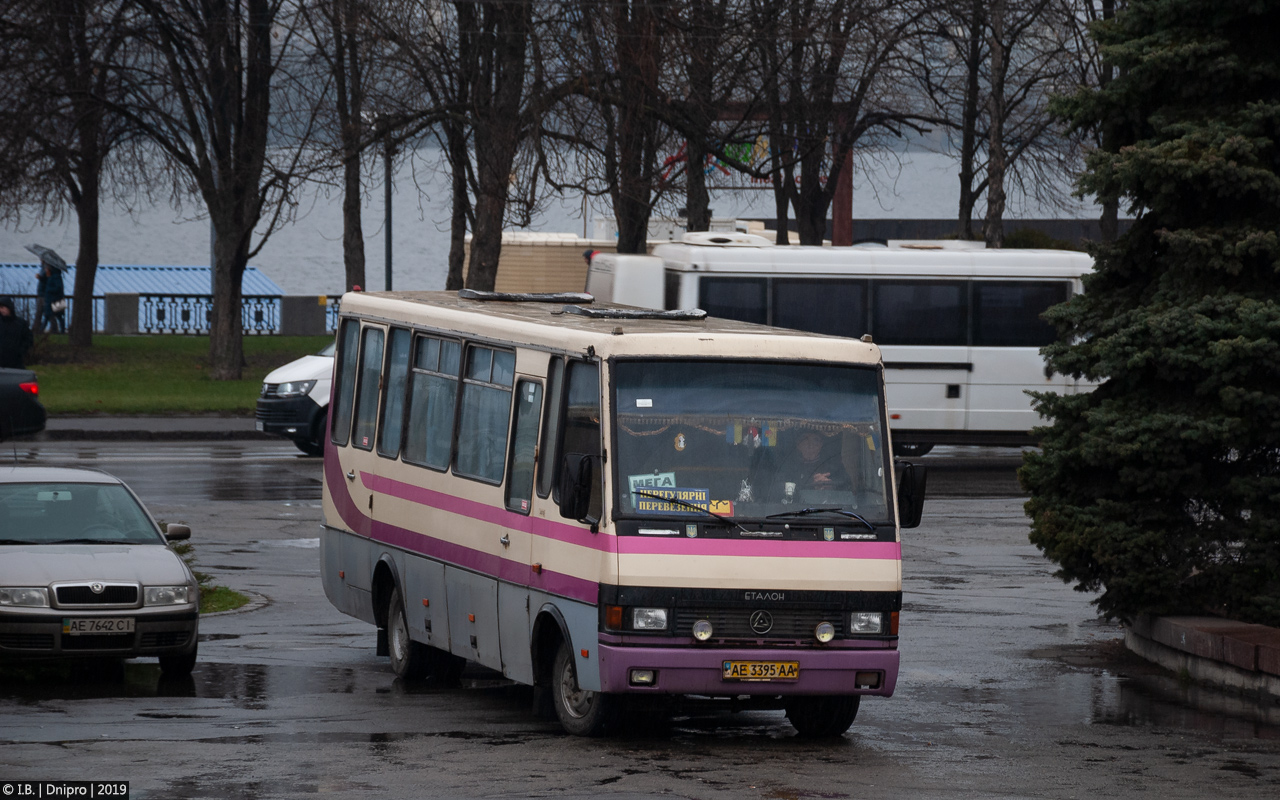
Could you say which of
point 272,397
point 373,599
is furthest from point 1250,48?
point 272,397

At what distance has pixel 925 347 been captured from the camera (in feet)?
87.3

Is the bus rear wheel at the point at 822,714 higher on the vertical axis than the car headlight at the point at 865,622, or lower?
lower

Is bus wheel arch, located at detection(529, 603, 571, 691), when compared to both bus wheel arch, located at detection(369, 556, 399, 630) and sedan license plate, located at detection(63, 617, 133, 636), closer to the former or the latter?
bus wheel arch, located at detection(369, 556, 399, 630)

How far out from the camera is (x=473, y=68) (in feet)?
108

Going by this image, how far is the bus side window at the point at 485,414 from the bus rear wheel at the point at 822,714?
2.22m

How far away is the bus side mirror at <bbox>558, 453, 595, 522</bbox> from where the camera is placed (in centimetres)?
965

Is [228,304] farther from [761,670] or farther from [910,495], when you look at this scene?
[761,670]

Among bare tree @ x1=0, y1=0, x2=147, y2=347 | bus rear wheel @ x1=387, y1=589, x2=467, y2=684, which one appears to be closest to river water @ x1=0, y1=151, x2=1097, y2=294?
bare tree @ x1=0, y1=0, x2=147, y2=347

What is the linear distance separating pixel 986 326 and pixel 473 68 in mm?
11283

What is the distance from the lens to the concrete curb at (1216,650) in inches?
462

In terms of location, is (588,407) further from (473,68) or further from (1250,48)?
(473,68)

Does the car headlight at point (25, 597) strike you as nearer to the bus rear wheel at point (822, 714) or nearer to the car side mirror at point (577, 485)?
the car side mirror at point (577, 485)

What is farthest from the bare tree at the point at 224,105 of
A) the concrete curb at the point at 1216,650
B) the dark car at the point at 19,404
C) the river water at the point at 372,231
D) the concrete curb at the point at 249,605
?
the river water at the point at 372,231

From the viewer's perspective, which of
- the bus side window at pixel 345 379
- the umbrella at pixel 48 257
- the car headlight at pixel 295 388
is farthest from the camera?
the umbrella at pixel 48 257
